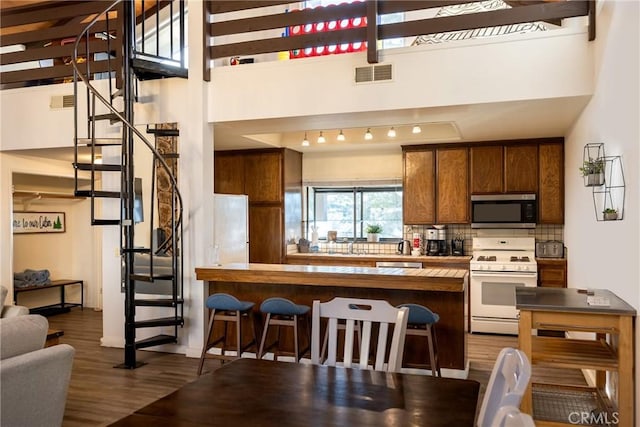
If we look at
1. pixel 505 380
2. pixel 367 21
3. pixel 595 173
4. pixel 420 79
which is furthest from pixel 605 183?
pixel 505 380

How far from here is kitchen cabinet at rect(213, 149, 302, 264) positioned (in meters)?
6.71

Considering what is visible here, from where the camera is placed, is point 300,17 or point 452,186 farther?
point 452,186

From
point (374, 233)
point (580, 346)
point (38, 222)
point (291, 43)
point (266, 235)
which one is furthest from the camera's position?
point (38, 222)

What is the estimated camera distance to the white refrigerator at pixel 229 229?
5254mm

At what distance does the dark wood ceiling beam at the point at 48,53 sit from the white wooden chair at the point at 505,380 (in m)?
5.06

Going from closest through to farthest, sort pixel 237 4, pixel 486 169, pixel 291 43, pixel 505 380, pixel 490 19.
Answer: pixel 505 380 < pixel 490 19 < pixel 291 43 < pixel 237 4 < pixel 486 169

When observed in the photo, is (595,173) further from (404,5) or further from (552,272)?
(552,272)

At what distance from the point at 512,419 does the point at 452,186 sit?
549 centimetres

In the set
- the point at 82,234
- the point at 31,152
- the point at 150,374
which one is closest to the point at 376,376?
the point at 150,374

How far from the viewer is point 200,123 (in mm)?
4910

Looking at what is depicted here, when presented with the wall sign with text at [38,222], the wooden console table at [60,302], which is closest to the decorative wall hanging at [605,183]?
the wooden console table at [60,302]

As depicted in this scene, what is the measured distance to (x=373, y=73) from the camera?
14.2 ft

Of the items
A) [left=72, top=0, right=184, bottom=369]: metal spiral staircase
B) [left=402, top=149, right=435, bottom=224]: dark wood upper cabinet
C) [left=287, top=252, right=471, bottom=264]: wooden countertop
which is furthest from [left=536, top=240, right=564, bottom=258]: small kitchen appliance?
[left=72, top=0, right=184, bottom=369]: metal spiral staircase

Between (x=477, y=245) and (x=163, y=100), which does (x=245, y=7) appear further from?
(x=477, y=245)
